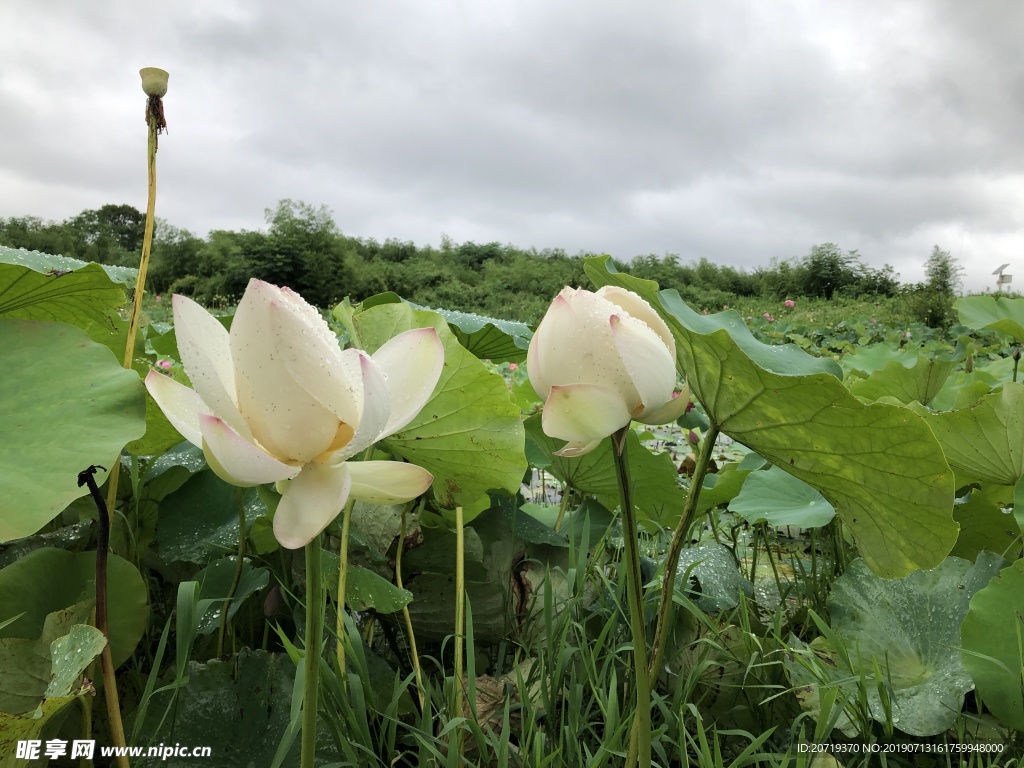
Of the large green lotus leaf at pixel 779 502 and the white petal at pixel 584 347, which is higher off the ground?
the white petal at pixel 584 347

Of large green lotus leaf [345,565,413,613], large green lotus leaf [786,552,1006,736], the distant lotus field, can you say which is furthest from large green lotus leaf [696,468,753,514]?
large green lotus leaf [345,565,413,613]

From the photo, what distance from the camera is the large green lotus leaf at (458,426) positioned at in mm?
603

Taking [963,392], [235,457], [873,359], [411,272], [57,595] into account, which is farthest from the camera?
[411,272]

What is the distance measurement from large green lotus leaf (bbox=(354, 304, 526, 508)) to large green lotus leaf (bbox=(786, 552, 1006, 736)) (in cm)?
37

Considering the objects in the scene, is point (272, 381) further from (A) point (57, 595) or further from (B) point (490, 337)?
(B) point (490, 337)

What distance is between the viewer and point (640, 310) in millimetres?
419

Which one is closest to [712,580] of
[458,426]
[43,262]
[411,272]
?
[458,426]

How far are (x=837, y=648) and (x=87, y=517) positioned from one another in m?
0.83

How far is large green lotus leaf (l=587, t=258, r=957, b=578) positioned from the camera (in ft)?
1.34

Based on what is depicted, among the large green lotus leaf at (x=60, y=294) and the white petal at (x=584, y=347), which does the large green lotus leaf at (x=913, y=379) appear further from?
the large green lotus leaf at (x=60, y=294)

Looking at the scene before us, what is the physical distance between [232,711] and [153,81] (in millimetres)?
487

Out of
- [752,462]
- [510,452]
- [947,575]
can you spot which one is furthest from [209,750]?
[752,462]

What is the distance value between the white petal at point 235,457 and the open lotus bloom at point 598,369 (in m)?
0.15

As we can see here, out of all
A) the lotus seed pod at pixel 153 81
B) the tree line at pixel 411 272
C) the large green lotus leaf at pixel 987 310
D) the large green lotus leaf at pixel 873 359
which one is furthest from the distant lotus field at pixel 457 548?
the tree line at pixel 411 272
